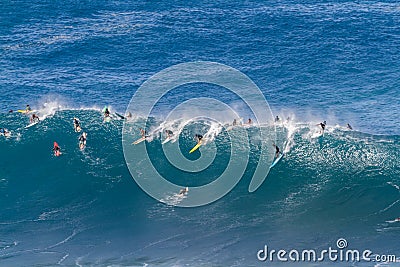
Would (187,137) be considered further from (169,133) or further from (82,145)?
(82,145)

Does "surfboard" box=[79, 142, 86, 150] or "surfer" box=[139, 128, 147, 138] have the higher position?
"surfer" box=[139, 128, 147, 138]

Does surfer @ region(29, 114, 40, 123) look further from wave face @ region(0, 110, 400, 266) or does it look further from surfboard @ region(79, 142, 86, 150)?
surfboard @ region(79, 142, 86, 150)

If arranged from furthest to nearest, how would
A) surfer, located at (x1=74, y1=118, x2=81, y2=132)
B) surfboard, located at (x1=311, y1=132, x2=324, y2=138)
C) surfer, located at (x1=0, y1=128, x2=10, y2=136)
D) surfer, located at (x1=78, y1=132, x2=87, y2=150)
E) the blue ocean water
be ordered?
surfer, located at (x1=74, y1=118, x2=81, y2=132), surfer, located at (x1=0, y1=128, x2=10, y2=136), surfboard, located at (x1=311, y1=132, x2=324, y2=138), surfer, located at (x1=78, y1=132, x2=87, y2=150), the blue ocean water

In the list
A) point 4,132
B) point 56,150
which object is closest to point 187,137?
point 56,150

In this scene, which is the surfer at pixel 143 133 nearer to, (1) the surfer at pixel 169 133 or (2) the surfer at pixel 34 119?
(1) the surfer at pixel 169 133

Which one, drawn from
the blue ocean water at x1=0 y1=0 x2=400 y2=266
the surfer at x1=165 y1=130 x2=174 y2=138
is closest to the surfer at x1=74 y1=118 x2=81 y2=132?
the blue ocean water at x1=0 y1=0 x2=400 y2=266
